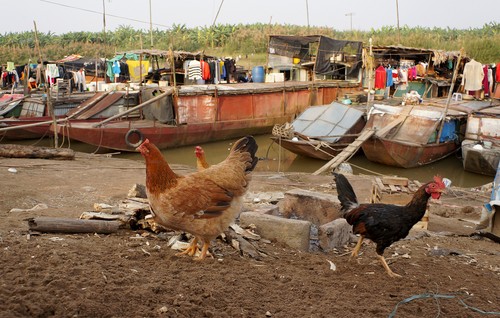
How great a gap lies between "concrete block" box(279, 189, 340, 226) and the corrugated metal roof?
9.51 meters

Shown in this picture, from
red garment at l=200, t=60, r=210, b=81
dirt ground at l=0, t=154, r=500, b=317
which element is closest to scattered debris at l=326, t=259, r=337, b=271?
dirt ground at l=0, t=154, r=500, b=317

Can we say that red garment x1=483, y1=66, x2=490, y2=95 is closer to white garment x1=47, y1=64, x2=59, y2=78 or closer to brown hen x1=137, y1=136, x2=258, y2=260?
white garment x1=47, y1=64, x2=59, y2=78

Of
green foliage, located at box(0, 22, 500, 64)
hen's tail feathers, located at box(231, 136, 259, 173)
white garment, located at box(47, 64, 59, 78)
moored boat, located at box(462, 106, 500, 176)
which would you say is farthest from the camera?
green foliage, located at box(0, 22, 500, 64)

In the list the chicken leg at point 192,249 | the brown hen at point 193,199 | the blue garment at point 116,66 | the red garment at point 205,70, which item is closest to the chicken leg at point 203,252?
the brown hen at point 193,199

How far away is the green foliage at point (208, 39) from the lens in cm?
3419

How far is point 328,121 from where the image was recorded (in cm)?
1736

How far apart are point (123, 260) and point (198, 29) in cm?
3833

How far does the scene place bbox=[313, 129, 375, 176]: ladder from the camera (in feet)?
45.6

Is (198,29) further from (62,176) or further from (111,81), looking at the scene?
(62,176)

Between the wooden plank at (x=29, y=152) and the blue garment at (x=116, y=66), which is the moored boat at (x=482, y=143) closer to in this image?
the wooden plank at (x=29, y=152)

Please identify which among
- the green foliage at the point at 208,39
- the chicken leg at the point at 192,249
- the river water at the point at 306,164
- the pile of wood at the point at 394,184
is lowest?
the river water at the point at 306,164

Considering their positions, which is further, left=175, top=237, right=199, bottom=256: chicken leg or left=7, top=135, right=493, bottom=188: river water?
left=7, top=135, right=493, bottom=188: river water

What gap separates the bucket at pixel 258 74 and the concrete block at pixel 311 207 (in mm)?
18603

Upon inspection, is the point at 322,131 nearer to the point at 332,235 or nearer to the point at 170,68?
the point at 170,68
